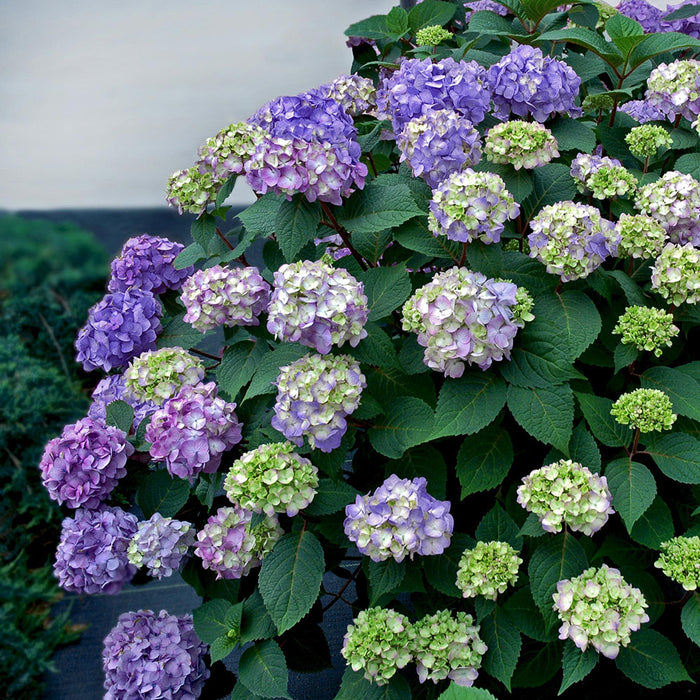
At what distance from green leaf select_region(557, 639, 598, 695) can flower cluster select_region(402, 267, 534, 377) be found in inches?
18.2

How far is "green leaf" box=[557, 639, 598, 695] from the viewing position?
1.18 m

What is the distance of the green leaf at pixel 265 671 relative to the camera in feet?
4.42

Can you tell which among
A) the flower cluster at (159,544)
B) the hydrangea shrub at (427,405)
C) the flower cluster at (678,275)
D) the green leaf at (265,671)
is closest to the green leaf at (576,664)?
the hydrangea shrub at (427,405)

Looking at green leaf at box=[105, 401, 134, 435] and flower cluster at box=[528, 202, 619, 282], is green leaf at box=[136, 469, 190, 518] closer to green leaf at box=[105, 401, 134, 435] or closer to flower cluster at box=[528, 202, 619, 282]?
green leaf at box=[105, 401, 134, 435]

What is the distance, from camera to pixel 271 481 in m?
1.23

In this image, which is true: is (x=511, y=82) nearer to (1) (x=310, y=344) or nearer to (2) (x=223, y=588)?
(1) (x=310, y=344)

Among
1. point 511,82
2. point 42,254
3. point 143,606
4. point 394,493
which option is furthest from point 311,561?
point 42,254

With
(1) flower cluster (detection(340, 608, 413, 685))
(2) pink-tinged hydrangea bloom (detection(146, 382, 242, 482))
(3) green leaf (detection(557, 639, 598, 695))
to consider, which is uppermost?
(2) pink-tinged hydrangea bloom (detection(146, 382, 242, 482))

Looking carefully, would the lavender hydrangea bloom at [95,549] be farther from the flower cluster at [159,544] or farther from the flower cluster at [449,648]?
the flower cluster at [449,648]

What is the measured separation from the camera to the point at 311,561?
131cm

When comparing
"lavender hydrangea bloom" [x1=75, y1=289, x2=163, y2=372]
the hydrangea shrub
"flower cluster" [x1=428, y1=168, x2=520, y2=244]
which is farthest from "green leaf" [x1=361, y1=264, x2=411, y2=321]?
"lavender hydrangea bloom" [x1=75, y1=289, x2=163, y2=372]

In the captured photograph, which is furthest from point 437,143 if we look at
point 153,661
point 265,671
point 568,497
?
point 153,661

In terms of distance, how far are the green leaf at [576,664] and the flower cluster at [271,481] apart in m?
0.47

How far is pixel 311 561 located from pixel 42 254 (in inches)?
141
